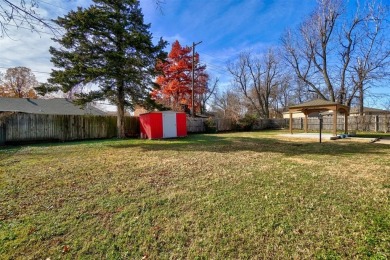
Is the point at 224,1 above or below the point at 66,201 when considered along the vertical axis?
above

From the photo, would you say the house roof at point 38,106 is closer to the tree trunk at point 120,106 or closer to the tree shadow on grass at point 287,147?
the tree trunk at point 120,106

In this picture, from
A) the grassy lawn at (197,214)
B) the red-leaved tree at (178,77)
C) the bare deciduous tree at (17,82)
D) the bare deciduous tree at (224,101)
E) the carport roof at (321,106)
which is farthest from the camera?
the bare deciduous tree at (224,101)

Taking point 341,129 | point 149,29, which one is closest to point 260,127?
point 341,129

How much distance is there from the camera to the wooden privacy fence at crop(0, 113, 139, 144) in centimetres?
1046

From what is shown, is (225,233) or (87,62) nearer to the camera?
(225,233)

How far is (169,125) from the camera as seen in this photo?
13109mm

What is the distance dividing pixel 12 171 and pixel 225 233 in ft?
18.0

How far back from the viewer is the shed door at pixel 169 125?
12906 millimetres

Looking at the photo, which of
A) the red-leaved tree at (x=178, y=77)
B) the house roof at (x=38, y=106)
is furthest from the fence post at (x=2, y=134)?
the red-leaved tree at (x=178, y=77)

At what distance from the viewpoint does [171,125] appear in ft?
43.4

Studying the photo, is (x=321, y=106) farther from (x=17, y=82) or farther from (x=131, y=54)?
(x=17, y=82)

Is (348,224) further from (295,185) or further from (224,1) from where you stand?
(224,1)

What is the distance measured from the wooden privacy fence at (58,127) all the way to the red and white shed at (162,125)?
231cm

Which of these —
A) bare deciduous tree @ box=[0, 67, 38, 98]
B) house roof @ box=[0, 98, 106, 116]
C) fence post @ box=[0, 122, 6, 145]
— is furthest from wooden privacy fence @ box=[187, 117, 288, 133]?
bare deciduous tree @ box=[0, 67, 38, 98]
